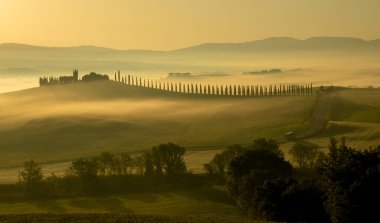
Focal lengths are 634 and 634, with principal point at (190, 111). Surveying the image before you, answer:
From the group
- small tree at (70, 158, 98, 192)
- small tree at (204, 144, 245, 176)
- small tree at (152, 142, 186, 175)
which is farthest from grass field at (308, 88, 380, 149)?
small tree at (70, 158, 98, 192)

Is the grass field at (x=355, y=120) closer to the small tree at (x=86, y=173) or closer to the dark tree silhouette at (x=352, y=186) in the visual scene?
the small tree at (x=86, y=173)

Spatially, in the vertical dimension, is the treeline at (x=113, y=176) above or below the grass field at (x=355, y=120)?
below

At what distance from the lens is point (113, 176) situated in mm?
80688

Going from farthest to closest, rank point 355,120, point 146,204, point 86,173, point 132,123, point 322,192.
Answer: point 132,123 → point 355,120 → point 86,173 → point 146,204 → point 322,192

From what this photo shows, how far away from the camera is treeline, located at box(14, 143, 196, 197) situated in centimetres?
7638

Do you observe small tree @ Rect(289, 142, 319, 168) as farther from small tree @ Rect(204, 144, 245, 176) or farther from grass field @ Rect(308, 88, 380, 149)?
grass field @ Rect(308, 88, 380, 149)

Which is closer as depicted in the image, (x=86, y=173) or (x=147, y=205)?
(x=147, y=205)

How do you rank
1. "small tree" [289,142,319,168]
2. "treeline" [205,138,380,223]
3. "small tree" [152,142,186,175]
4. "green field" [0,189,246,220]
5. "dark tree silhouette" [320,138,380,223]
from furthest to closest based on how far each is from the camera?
"small tree" [289,142,319,168]
"small tree" [152,142,186,175]
"green field" [0,189,246,220]
"treeline" [205,138,380,223]
"dark tree silhouette" [320,138,380,223]

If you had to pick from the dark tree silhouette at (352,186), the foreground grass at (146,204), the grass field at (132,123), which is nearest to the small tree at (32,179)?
the foreground grass at (146,204)

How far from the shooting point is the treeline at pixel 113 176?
76.4 meters

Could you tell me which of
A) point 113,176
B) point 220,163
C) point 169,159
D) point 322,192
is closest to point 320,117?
point 220,163

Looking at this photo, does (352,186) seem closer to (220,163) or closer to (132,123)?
(220,163)

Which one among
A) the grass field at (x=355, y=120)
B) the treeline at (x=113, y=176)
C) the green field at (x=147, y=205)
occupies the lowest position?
the green field at (x=147, y=205)

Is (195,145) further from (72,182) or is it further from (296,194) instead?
(296,194)
